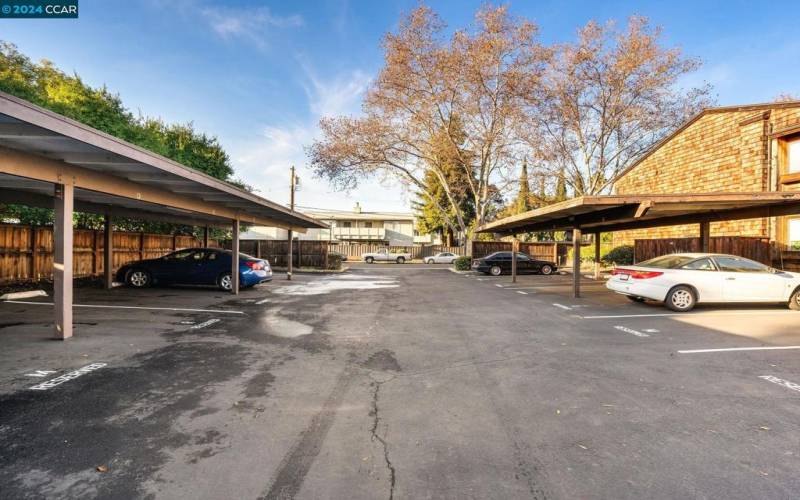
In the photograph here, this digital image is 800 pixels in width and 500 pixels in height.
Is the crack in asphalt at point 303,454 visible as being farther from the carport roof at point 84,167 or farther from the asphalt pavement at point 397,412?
the carport roof at point 84,167

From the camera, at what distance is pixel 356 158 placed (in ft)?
86.6

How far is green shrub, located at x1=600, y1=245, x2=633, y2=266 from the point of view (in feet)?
75.1

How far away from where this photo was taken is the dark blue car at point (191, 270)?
1298 centimetres

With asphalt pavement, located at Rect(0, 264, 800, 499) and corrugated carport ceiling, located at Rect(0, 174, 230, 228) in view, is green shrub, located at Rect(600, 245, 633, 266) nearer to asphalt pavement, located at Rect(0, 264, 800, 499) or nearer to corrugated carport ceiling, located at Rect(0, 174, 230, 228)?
asphalt pavement, located at Rect(0, 264, 800, 499)

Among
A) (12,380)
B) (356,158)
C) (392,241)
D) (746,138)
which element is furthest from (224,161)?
(392,241)

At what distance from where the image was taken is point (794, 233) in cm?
1462

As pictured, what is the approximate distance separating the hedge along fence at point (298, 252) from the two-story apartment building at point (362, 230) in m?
21.3

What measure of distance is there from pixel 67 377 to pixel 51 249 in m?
12.3

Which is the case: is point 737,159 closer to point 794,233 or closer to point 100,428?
point 794,233

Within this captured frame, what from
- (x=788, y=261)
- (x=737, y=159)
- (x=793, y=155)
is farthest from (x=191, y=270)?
(x=793, y=155)

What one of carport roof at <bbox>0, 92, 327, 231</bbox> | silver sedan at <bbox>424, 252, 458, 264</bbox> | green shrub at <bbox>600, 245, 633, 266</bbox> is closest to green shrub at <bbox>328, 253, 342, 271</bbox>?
silver sedan at <bbox>424, 252, 458, 264</bbox>

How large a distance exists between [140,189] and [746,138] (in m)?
21.5

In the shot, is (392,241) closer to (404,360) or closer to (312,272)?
(312,272)

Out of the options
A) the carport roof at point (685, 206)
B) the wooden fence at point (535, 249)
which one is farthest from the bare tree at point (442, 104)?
the carport roof at point (685, 206)
